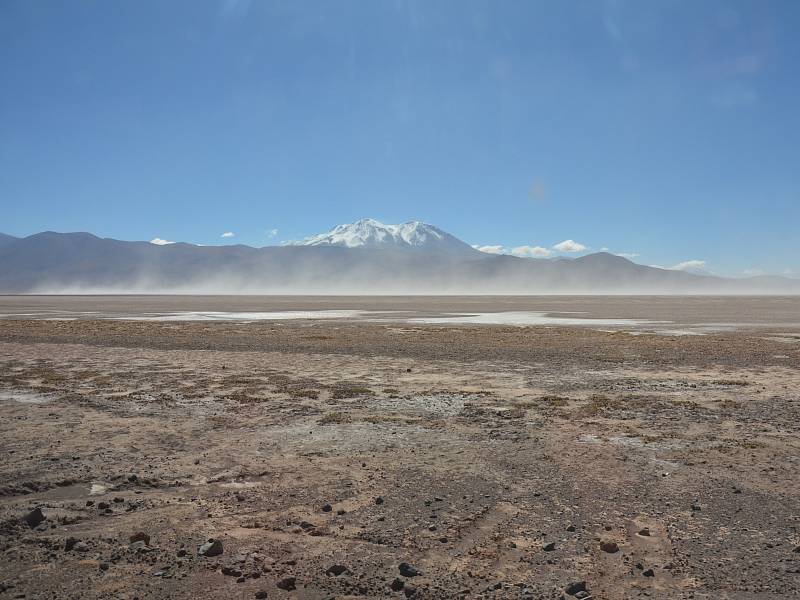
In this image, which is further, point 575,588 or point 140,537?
point 140,537

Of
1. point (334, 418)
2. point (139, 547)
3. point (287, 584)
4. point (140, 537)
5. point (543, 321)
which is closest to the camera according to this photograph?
point (287, 584)

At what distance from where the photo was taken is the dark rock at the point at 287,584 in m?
5.23

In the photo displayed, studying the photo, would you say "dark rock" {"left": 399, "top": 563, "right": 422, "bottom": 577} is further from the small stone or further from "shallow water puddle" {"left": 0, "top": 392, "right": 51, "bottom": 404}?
"shallow water puddle" {"left": 0, "top": 392, "right": 51, "bottom": 404}

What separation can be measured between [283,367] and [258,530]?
1359 cm

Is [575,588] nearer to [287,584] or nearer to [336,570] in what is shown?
[336,570]

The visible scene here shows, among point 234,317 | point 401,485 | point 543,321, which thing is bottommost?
point 401,485

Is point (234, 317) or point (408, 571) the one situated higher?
point (234, 317)

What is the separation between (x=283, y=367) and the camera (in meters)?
19.8

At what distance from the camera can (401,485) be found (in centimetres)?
804

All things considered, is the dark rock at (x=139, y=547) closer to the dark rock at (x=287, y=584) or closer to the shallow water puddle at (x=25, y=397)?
the dark rock at (x=287, y=584)

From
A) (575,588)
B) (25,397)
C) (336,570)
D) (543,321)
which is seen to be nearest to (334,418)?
(336,570)

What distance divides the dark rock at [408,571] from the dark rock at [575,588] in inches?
50.8

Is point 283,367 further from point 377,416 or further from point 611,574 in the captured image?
point 611,574

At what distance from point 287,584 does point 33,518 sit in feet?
10.7
